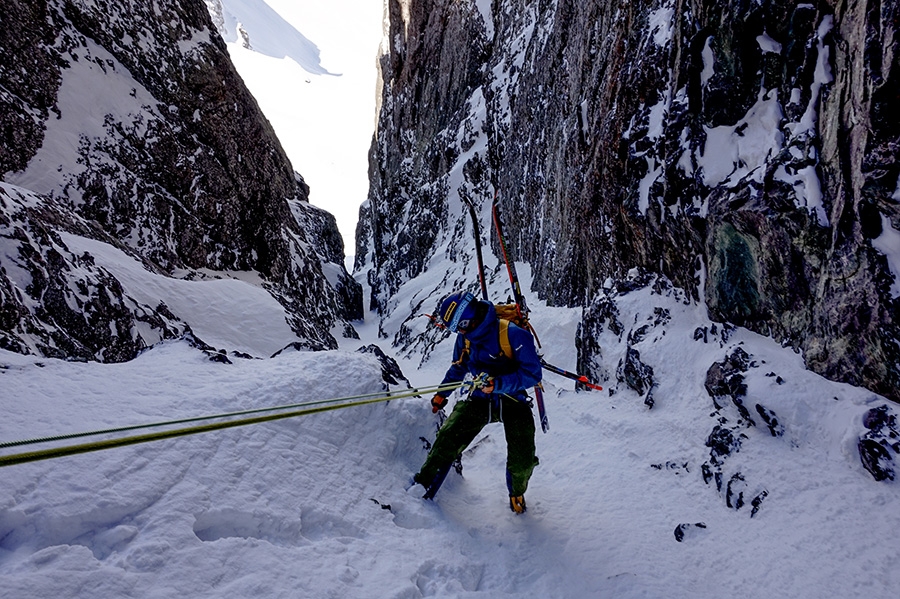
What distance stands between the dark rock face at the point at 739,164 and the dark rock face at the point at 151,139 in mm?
10431

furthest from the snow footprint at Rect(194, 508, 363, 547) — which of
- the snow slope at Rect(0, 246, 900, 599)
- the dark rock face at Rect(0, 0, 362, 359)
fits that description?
the dark rock face at Rect(0, 0, 362, 359)

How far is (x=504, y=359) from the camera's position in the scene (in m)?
5.00

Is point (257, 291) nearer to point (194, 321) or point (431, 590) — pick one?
point (194, 321)

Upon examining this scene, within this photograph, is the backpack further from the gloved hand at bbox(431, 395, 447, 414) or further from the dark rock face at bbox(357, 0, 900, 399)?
the dark rock face at bbox(357, 0, 900, 399)

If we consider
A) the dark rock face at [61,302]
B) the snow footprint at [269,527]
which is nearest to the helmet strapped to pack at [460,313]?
the snow footprint at [269,527]

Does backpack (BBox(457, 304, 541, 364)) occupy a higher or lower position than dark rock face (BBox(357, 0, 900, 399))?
lower

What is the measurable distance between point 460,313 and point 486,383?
0.75 metres

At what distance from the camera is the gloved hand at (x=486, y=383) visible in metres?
4.83

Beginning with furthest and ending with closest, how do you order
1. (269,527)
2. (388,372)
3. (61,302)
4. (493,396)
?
(61,302)
(388,372)
(493,396)
(269,527)

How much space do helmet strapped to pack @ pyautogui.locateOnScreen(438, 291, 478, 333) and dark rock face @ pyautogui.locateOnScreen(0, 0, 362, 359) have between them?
11.7m

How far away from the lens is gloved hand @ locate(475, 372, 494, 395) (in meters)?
4.83

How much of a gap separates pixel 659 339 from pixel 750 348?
5.90ft

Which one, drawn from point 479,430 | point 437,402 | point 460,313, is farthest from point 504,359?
point 437,402

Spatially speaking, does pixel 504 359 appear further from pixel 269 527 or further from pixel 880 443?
pixel 880 443
